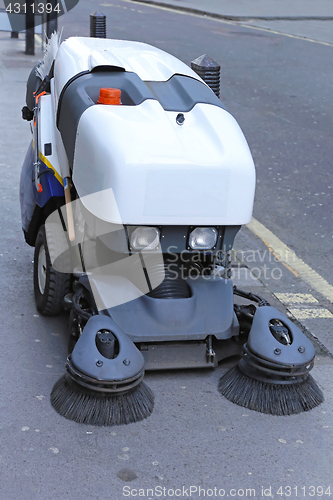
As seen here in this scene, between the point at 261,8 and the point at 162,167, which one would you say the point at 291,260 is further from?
the point at 261,8

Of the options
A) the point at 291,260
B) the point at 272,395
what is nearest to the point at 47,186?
the point at 272,395

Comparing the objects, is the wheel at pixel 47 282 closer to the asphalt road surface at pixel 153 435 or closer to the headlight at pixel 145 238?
the asphalt road surface at pixel 153 435

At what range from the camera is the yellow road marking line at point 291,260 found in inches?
185

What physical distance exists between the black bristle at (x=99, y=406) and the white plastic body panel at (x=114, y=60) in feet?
5.67

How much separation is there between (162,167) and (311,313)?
1.91 m

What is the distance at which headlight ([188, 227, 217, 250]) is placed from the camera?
3.04 metres

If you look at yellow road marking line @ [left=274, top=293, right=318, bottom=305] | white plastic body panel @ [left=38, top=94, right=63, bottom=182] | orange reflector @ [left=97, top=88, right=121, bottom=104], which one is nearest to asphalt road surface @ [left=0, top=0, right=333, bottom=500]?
yellow road marking line @ [left=274, top=293, right=318, bottom=305]

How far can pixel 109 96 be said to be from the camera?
3146 millimetres

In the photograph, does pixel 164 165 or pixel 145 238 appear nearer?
pixel 164 165

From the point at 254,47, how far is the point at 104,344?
38.6 ft

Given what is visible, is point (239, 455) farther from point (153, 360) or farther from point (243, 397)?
point (153, 360)

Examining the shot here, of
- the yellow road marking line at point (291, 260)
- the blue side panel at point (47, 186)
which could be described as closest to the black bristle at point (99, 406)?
the blue side panel at point (47, 186)

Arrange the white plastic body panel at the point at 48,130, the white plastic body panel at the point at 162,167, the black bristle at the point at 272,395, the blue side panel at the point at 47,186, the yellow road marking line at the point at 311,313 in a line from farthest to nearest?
1. the yellow road marking line at the point at 311,313
2. the white plastic body panel at the point at 48,130
3. the blue side panel at the point at 47,186
4. the black bristle at the point at 272,395
5. the white plastic body panel at the point at 162,167

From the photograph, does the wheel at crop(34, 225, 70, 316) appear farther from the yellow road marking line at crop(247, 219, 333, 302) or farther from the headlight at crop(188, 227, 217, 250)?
the yellow road marking line at crop(247, 219, 333, 302)
